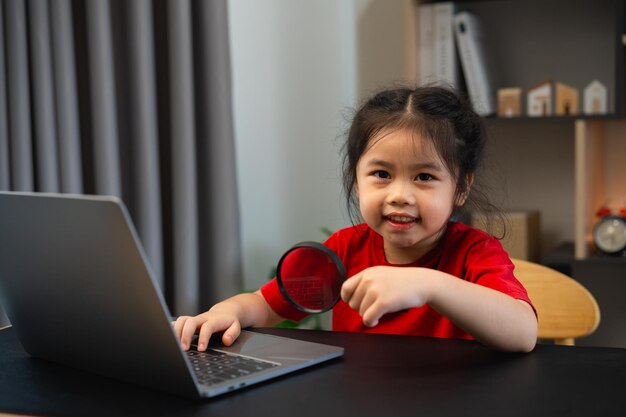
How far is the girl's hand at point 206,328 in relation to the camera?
0.95 metres

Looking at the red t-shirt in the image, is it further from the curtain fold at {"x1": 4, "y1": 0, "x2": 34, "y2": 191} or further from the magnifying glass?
the curtain fold at {"x1": 4, "y1": 0, "x2": 34, "y2": 191}

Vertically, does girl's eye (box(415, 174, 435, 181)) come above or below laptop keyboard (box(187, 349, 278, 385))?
above

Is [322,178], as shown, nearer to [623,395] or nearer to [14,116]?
[14,116]

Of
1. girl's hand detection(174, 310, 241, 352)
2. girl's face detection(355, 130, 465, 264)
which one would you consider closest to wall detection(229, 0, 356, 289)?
girl's face detection(355, 130, 465, 264)

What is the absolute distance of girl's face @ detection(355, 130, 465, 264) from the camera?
1.12 meters

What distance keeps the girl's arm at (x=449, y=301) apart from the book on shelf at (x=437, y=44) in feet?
5.03

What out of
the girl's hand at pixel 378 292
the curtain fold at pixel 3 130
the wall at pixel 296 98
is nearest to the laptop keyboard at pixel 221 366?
the girl's hand at pixel 378 292

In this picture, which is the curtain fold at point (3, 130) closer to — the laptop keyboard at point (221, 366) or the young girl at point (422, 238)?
the young girl at point (422, 238)

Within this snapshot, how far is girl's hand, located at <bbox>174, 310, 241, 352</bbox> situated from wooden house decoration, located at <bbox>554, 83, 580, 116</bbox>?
161cm

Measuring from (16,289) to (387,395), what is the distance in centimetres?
41

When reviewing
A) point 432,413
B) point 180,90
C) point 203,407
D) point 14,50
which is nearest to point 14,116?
point 14,50

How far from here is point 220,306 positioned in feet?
3.54

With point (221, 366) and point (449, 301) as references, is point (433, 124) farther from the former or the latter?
point (221, 366)

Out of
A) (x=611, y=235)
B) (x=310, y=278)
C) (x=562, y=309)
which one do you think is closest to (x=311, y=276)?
(x=310, y=278)
